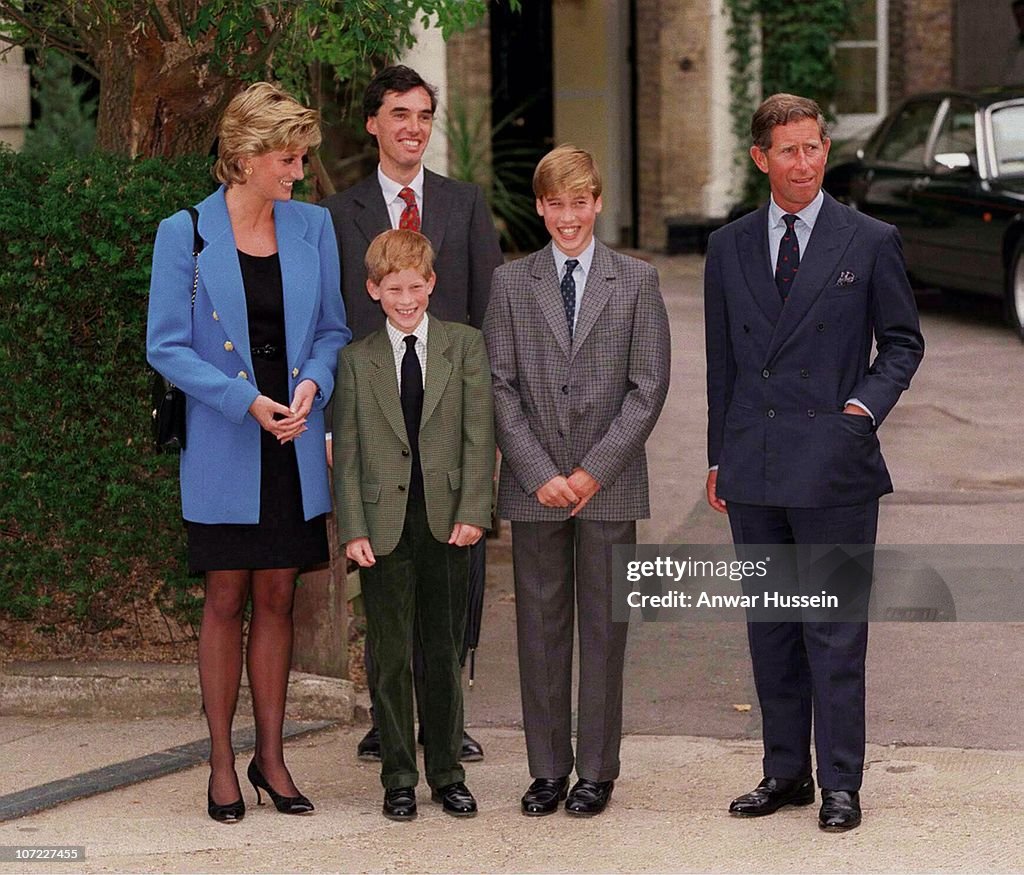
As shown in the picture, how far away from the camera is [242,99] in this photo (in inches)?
198

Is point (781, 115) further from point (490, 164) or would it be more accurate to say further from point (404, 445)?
point (490, 164)

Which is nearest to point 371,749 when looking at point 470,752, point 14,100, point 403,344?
point 470,752

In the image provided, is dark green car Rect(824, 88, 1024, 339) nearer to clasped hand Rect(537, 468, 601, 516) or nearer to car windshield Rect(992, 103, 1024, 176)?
car windshield Rect(992, 103, 1024, 176)

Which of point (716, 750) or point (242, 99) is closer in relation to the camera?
point (242, 99)

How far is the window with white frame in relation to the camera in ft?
70.2

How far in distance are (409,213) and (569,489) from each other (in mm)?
1108

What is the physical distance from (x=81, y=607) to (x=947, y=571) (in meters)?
3.65

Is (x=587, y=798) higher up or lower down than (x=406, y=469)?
lower down

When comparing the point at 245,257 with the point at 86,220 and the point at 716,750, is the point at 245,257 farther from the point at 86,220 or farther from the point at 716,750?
the point at 716,750

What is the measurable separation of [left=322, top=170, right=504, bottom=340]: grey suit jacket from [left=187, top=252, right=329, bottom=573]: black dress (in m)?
0.46

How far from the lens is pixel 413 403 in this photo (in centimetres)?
515

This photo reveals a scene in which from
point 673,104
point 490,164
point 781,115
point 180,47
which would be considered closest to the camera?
point 781,115

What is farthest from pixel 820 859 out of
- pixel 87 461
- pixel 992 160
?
pixel 992 160

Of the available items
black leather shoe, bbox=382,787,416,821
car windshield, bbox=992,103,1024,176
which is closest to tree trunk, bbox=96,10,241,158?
black leather shoe, bbox=382,787,416,821
